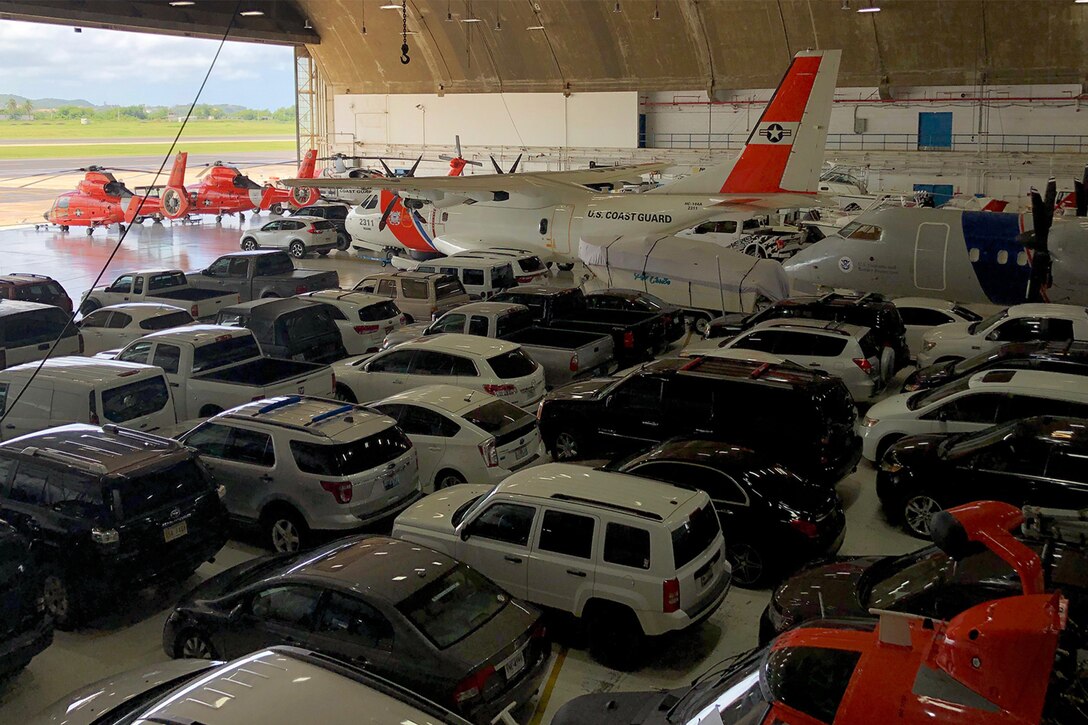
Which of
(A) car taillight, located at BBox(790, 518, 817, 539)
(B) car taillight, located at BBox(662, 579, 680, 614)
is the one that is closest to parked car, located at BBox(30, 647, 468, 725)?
(B) car taillight, located at BBox(662, 579, 680, 614)

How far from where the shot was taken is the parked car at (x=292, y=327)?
1518 cm

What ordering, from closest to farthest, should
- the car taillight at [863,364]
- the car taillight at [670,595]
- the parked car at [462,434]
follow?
the car taillight at [670,595] < the parked car at [462,434] < the car taillight at [863,364]

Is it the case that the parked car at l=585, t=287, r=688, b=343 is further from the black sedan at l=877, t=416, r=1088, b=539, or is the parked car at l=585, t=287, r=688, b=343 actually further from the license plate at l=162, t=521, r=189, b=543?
the license plate at l=162, t=521, r=189, b=543

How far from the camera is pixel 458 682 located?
5926 mm

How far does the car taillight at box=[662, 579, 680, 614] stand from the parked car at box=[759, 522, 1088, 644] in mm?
680

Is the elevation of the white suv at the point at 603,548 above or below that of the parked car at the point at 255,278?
below

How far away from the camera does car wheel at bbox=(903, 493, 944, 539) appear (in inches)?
385

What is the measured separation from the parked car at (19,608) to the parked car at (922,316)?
13963 millimetres

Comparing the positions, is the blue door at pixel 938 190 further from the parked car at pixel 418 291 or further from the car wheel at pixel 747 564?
the car wheel at pixel 747 564

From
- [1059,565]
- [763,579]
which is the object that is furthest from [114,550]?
[1059,565]

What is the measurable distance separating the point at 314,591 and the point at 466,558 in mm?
1652

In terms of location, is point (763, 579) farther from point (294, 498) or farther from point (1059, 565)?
point (294, 498)

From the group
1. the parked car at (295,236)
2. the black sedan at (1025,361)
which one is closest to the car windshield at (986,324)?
the black sedan at (1025,361)

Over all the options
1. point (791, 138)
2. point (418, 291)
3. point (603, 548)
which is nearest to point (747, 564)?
point (603, 548)
